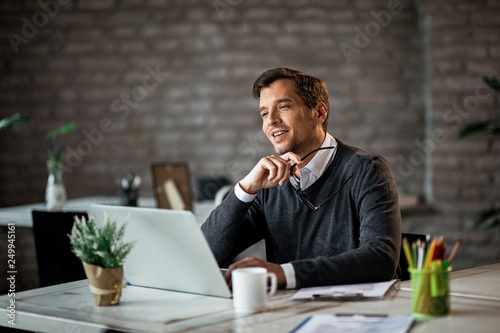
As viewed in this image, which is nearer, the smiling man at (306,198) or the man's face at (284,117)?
the smiling man at (306,198)

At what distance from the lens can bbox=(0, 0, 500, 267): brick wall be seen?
14.0 feet

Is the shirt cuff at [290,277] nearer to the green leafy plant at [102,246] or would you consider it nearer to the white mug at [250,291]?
the white mug at [250,291]

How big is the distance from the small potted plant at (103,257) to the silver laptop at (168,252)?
0.17 ft

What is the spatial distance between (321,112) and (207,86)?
2535mm

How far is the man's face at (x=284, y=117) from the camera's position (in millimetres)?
2068

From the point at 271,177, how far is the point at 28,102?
3.38m

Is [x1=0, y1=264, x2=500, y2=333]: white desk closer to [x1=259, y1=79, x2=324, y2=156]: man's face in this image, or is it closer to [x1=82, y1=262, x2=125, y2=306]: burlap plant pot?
[x1=82, y1=262, x2=125, y2=306]: burlap plant pot

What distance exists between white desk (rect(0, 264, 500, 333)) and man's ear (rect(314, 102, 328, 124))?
0.71 meters

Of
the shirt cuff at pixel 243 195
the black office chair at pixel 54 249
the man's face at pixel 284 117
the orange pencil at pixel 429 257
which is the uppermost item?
the man's face at pixel 284 117

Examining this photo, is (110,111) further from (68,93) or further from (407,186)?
(407,186)

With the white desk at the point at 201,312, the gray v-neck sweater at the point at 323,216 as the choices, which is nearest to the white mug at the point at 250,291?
the white desk at the point at 201,312

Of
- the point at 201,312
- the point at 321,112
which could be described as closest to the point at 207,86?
the point at 321,112

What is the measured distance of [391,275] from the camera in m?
1.65

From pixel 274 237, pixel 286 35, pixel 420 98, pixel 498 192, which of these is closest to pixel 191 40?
pixel 286 35
